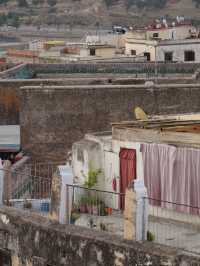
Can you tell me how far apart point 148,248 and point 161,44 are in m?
35.5

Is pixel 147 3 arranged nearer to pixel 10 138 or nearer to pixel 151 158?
pixel 10 138

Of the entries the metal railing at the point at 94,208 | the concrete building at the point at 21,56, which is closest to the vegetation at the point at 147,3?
the concrete building at the point at 21,56

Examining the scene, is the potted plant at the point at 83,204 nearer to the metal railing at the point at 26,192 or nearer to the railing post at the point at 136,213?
the metal railing at the point at 26,192

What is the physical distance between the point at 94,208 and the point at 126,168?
93 centimetres

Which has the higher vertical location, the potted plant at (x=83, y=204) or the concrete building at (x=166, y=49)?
the concrete building at (x=166, y=49)

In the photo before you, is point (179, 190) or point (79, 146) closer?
point (179, 190)

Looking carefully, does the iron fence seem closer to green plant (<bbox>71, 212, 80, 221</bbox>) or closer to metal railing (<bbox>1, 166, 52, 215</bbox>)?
metal railing (<bbox>1, 166, 52, 215</bbox>)

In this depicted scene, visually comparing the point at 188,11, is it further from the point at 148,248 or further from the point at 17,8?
the point at 148,248

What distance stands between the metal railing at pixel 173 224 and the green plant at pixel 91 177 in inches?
62.7

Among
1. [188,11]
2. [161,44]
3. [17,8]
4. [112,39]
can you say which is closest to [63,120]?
[161,44]

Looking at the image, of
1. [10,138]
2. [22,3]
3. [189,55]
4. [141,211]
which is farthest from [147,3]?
[141,211]

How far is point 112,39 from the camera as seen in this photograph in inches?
2466

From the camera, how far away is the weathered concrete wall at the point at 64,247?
44.0 ft

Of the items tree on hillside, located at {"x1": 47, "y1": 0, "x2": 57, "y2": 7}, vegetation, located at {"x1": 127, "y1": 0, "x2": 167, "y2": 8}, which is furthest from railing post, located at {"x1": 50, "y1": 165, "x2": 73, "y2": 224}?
tree on hillside, located at {"x1": 47, "y1": 0, "x2": 57, "y2": 7}
